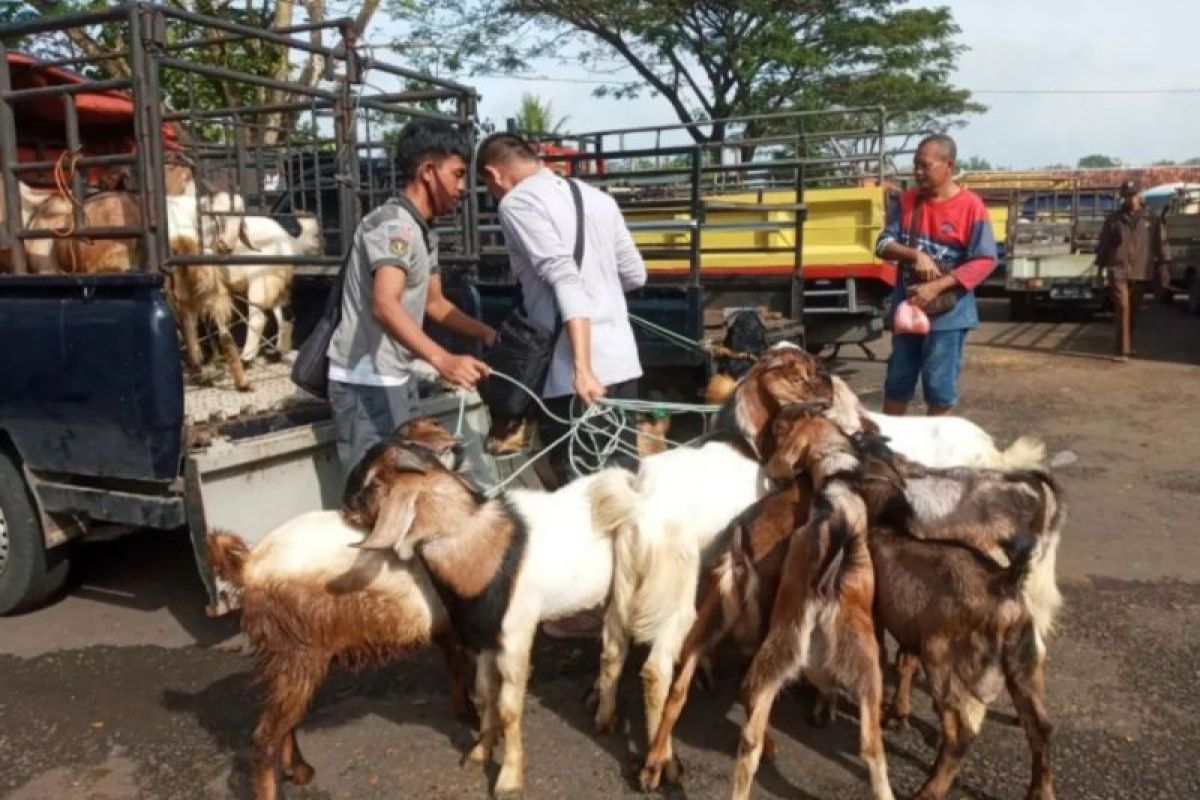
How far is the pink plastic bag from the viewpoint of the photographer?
508 cm

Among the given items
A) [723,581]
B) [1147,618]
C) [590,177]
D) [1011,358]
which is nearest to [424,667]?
[723,581]

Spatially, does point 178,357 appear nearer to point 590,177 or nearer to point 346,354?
point 346,354

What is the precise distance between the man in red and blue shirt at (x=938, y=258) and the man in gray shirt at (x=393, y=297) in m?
2.37

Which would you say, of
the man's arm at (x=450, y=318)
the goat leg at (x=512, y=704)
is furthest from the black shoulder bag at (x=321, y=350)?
the goat leg at (x=512, y=704)

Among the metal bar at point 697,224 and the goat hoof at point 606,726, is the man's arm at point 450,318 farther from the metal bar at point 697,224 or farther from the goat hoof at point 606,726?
the metal bar at point 697,224

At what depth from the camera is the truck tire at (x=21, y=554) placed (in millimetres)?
4520

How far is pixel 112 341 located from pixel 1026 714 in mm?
3390

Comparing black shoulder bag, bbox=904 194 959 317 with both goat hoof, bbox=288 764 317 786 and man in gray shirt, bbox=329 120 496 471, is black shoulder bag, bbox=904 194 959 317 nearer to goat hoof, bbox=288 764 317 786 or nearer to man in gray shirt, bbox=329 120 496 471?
man in gray shirt, bbox=329 120 496 471

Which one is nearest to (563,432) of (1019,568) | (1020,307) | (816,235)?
(1019,568)

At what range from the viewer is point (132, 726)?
386 centimetres

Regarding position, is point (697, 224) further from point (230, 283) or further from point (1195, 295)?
point (1195, 295)

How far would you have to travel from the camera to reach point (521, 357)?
13.3ft

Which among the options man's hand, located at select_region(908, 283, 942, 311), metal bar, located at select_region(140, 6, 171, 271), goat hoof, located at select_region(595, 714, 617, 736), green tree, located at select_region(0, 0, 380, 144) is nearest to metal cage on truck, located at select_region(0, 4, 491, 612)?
metal bar, located at select_region(140, 6, 171, 271)

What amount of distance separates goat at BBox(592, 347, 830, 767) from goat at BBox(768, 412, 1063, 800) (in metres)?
0.38
